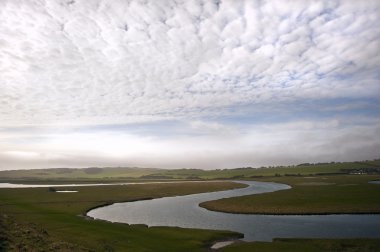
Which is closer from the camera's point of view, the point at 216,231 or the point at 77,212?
the point at 216,231

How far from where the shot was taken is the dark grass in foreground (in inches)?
1556

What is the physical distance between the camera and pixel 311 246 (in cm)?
4116

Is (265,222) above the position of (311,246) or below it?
above

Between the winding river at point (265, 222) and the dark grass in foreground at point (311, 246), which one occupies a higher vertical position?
the winding river at point (265, 222)

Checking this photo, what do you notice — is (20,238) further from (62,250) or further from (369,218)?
(369,218)

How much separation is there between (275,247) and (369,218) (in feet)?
96.8

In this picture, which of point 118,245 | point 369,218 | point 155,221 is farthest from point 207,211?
point 118,245

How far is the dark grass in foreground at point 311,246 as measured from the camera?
39.5 m

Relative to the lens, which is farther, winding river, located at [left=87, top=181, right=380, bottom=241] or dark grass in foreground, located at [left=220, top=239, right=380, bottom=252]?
winding river, located at [left=87, top=181, right=380, bottom=241]

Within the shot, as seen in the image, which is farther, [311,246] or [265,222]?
[265,222]

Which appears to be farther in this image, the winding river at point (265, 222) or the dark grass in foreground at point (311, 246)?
the winding river at point (265, 222)

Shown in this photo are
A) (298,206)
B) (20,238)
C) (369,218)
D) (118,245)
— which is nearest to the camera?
(20,238)

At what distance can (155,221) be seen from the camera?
6581 centimetres

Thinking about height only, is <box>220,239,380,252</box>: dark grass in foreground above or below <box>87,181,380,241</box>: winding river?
below
